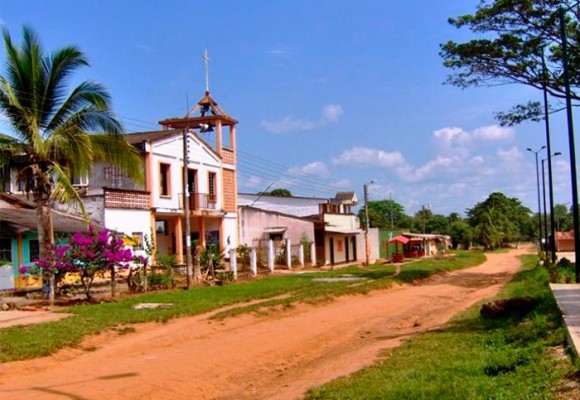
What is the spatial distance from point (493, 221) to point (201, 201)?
63.9 metres

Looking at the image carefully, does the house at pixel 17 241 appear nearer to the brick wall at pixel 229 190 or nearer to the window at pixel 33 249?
the window at pixel 33 249

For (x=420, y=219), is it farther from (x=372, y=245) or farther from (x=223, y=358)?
(x=223, y=358)

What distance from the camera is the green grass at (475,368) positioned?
7051 mm

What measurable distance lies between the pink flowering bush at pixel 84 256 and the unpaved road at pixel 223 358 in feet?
14.9

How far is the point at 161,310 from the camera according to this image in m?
16.2

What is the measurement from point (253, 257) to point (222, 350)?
18858 millimetres

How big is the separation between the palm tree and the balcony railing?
14.8m

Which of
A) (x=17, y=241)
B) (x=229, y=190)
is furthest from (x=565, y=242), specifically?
(x=17, y=241)

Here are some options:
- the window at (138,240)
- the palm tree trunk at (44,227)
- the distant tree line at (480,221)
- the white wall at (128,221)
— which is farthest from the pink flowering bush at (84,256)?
the distant tree line at (480,221)

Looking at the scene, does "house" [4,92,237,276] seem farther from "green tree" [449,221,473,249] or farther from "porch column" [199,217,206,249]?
"green tree" [449,221,473,249]

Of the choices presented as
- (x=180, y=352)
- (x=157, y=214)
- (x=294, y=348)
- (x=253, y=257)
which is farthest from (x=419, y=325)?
(x=157, y=214)

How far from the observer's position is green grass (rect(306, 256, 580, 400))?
23.1ft

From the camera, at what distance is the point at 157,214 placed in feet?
103

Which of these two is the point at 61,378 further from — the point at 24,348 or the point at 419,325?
the point at 419,325
